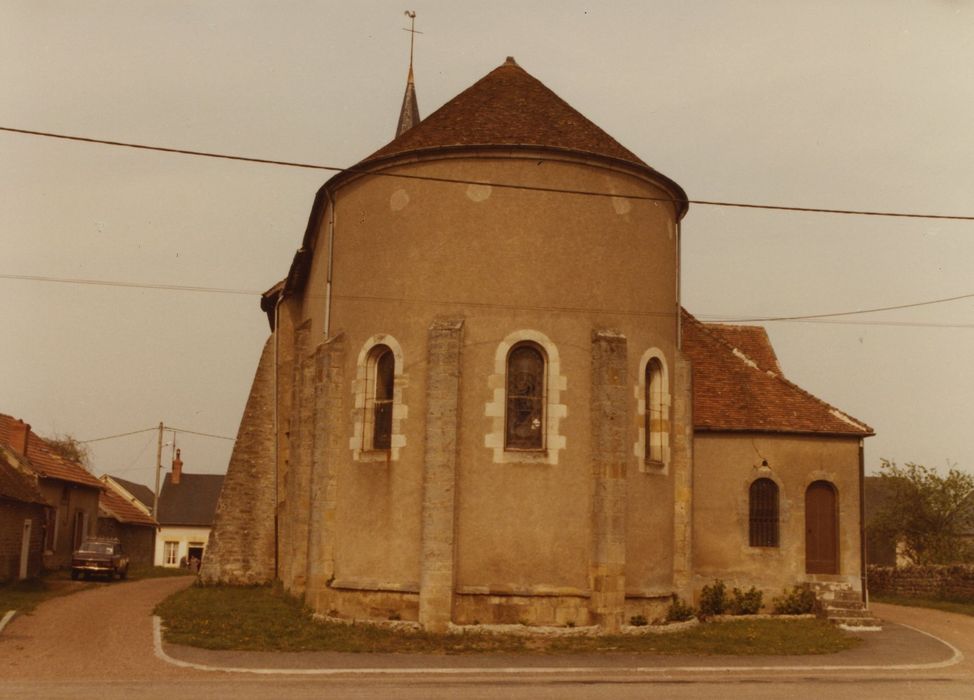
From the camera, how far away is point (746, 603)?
23359 mm

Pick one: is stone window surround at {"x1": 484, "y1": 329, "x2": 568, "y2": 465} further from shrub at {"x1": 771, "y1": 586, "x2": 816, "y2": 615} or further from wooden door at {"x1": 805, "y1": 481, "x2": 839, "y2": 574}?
wooden door at {"x1": 805, "y1": 481, "x2": 839, "y2": 574}

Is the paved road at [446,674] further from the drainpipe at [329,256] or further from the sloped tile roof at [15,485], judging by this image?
the sloped tile roof at [15,485]

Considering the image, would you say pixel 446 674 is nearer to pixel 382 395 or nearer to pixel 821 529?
pixel 382 395

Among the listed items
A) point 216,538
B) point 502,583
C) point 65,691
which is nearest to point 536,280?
point 502,583

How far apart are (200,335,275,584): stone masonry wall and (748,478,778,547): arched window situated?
1381cm

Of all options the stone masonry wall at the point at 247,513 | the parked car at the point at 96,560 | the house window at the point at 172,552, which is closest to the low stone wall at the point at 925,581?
the stone masonry wall at the point at 247,513

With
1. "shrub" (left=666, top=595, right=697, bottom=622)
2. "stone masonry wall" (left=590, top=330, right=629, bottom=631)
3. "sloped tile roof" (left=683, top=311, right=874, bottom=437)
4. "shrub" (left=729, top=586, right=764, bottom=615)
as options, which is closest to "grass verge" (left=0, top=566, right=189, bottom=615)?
"stone masonry wall" (left=590, top=330, right=629, bottom=631)

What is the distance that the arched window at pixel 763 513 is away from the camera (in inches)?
956

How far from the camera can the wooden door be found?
2431 cm

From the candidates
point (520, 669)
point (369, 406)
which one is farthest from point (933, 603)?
point (520, 669)

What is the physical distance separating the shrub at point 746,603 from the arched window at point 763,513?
123 centimetres

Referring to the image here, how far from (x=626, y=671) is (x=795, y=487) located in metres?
11.1

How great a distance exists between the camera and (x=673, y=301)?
22141mm

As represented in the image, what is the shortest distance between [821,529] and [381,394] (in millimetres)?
11219
